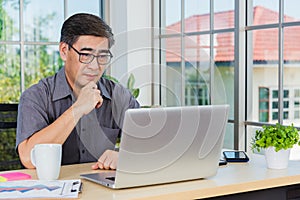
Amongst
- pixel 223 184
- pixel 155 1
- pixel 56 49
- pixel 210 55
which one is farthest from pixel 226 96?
pixel 223 184

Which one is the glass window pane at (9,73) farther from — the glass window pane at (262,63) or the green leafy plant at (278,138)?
the green leafy plant at (278,138)

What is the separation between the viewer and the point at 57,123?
210 centimetres

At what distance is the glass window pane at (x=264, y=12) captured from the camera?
3.03 meters

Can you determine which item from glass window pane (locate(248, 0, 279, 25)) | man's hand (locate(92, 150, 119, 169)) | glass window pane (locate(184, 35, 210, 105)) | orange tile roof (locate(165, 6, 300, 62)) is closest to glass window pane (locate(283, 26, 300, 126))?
orange tile roof (locate(165, 6, 300, 62))

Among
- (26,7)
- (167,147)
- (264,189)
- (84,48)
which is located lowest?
(264,189)

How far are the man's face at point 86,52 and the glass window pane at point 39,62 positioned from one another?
1.65 metres

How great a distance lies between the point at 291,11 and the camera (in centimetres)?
292

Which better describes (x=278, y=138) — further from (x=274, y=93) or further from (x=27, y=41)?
(x=27, y=41)

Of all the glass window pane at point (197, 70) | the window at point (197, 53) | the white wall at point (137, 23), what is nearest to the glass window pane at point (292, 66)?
the window at point (197, 53)

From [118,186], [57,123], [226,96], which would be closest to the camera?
[118,186]

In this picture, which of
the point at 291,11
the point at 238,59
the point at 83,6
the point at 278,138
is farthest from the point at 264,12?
the point at 83,6

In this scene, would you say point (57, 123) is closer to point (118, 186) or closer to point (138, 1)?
point (118, 186)

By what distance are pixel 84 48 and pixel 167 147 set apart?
28.1 inches

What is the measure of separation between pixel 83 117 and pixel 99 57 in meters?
0.28
